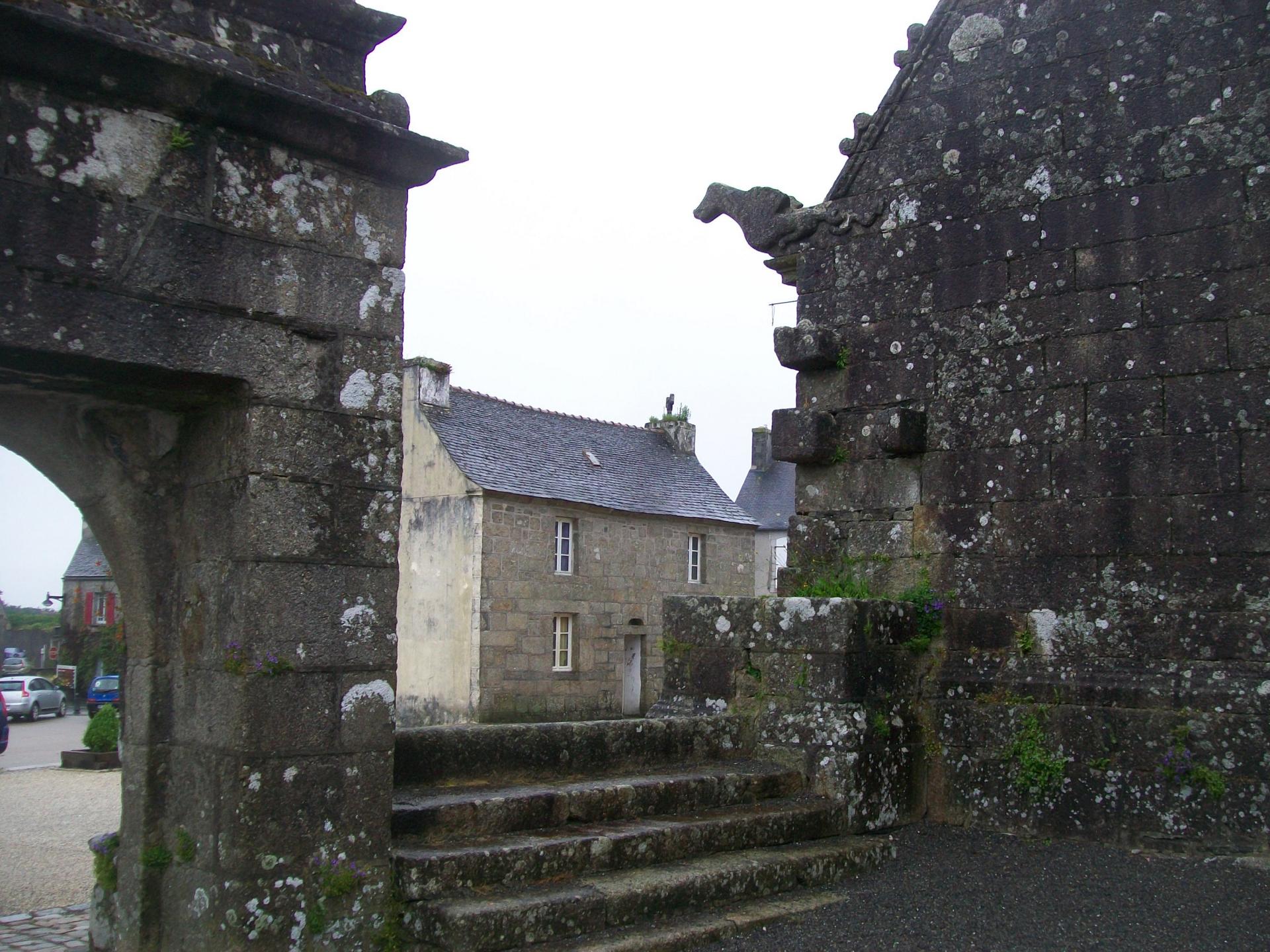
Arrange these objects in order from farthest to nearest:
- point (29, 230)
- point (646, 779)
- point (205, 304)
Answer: point (646, 779) < point (205, 304) < point (29, 230)

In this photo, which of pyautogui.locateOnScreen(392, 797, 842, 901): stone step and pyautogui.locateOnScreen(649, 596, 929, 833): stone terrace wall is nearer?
pyautogui.locateOnScreen(392, 797, 842, 901): stone step

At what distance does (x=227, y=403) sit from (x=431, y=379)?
A: 63.5 feet

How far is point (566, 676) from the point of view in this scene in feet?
75.5

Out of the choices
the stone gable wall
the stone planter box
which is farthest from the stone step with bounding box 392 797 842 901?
the stone gable wall

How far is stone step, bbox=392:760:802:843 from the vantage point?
13.2 feet

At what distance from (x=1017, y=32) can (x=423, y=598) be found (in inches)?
699

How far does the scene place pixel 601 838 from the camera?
4.12m

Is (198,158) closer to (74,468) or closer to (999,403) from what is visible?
(74,468)

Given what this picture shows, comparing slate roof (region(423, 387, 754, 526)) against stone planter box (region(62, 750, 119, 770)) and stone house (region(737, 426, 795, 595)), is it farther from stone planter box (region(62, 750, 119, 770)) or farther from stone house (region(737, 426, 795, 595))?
stone planter box (region(62, 750, 119, 770))

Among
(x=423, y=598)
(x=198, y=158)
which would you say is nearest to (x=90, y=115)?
(x=198, y=158)

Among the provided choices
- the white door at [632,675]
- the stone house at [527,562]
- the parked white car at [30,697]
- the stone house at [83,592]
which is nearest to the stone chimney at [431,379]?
the stone house at [527,562]

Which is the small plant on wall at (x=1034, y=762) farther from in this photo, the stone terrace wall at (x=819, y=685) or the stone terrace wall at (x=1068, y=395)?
the stone terrace wall at (x=819, y=685)

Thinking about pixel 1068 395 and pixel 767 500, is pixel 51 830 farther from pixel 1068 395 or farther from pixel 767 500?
pixel 767 500

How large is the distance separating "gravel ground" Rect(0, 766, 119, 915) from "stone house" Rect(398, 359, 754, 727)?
669cm
